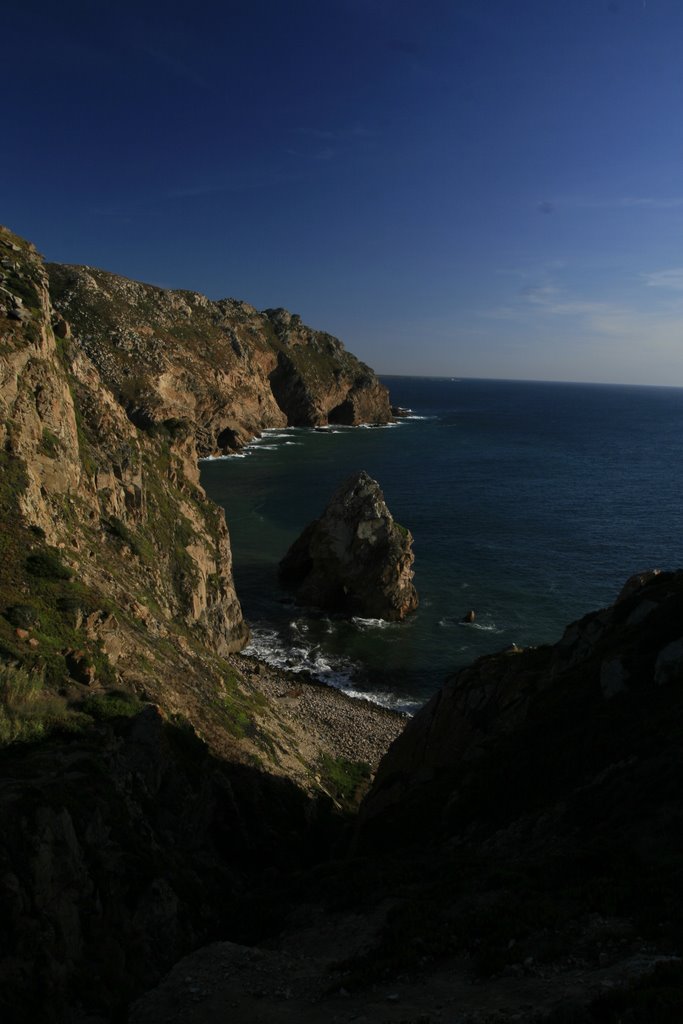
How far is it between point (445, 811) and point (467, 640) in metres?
32.7

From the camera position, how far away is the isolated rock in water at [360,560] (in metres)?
53.4

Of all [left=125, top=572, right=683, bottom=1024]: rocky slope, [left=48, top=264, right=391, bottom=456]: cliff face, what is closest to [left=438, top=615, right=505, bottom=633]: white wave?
[left=125, top=572, right=683, bottom=1024]: rocky slope

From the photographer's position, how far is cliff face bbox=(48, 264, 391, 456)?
391ft

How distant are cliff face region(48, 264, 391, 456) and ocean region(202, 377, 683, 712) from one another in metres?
15.3

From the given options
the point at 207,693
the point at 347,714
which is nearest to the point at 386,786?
the point at 207,693

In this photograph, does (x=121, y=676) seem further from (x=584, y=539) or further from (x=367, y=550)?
(x=584, y=539)

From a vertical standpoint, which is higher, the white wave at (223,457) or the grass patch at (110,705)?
the white wave at (223,457)

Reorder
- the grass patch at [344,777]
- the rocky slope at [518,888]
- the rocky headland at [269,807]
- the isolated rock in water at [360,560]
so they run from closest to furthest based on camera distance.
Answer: the rocky slope at [518,888], the rocky headland at [269,807], the grass patch at [344,777], the isolated rock in water at [360,560]

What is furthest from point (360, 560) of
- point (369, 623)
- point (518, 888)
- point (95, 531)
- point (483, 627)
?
point (518, 888)

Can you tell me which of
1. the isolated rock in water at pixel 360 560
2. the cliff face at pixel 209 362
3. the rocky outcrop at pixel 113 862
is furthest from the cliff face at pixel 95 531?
the cliff face at pixel 209 362

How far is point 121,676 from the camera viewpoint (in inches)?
795

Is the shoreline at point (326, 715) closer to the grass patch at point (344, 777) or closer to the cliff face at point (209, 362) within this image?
the grass patch at point (344, 777)

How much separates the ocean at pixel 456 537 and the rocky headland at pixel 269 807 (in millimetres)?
12783

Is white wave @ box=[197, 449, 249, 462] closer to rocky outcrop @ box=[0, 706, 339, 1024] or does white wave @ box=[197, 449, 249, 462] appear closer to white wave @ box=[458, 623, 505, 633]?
white wave @ box=[458, 623, 505, 633]
